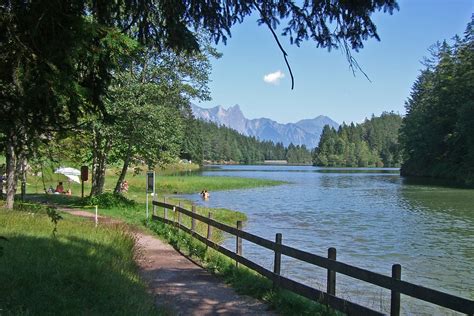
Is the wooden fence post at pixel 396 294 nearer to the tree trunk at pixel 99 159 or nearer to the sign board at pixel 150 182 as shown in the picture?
the sign board at pixel 150 182

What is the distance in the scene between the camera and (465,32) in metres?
75.6

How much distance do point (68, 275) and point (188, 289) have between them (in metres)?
2.37

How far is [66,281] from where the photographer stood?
7.56 m

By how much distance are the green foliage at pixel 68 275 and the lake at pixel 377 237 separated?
16.4 ft

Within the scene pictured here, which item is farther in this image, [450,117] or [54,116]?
[450,117]

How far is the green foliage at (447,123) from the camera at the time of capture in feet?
221

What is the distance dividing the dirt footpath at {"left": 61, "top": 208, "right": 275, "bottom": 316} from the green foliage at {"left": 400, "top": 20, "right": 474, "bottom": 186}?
54.8 metres

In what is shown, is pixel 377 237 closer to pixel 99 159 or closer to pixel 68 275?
pixel 99 159

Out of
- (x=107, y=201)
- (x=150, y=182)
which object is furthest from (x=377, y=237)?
(x=107, y=201)

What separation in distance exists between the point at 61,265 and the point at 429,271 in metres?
11.3

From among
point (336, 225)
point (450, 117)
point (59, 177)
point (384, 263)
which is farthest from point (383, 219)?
point (450, 117)

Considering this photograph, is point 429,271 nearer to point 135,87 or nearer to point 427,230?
point 427,230

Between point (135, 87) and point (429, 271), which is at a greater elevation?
point (135, 87)

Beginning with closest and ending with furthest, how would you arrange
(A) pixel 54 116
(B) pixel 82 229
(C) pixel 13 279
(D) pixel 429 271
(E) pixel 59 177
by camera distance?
1. (A) pixel 54 116
2. (C) pixel 13 279
3. (B) pixel 82 229
4. (D) pixel 429 271
5. (E) pixel 59 177
